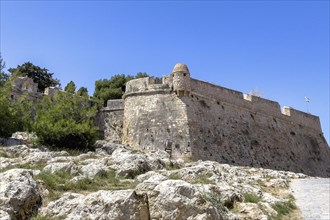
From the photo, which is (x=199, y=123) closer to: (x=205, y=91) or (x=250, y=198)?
(x=205, y=91)

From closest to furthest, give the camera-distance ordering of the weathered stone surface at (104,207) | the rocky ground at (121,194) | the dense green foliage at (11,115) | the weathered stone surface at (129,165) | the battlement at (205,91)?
Answer: 1. the weathered stone surface at (104,207)
2. the rocky ground at (121,194)
3. the weathered stone surface at (129,165)
4. the dense green foliage at (11,115)
5. the battlement at (205,91)

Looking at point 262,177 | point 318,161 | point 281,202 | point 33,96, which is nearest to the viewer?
point 281,202

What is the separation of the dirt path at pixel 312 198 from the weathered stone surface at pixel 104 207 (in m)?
5.18

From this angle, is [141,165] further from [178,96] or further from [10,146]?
[178,96]

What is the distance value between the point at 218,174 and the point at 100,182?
4776 millimetres

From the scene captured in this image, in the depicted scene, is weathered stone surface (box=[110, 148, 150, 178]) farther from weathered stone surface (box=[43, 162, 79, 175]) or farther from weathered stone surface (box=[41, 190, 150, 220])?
weathered stone surface (box=[41, 190, 150, 220])

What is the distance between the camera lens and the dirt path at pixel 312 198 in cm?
1088

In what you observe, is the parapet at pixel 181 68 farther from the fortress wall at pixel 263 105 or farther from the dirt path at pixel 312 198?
the dirt path at pixel 312 198

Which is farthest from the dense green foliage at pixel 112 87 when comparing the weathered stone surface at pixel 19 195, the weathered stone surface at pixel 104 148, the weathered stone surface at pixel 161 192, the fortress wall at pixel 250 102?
the weathered stone surface at pixel 19 195

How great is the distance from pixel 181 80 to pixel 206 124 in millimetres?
3203

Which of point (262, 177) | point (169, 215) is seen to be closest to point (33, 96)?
point (262, 177)

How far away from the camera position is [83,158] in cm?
1384

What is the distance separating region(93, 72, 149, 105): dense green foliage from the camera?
35000mm

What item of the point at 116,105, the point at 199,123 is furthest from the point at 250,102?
the point at 116,105
